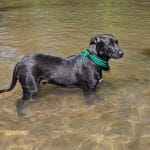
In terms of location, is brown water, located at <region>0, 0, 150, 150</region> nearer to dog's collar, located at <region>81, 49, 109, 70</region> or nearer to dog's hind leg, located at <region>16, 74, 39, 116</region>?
dog's hind leg, located at <region>16, 74, 39, 116</region>

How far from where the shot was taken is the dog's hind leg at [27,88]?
22.3ft

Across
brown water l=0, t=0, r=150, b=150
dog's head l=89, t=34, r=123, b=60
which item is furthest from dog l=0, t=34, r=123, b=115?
brown water l=0, t=0, r=150, b=150

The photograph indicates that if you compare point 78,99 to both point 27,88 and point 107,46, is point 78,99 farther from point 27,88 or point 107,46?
point 107,46

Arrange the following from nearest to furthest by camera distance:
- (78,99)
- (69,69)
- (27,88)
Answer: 1. (27,88)
2. (69,69)
3. (78,99)

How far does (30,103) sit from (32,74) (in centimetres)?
61

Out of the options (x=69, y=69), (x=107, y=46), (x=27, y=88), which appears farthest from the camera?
(x=69, y=69)

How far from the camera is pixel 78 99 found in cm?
733

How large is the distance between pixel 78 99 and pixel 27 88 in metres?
1.04

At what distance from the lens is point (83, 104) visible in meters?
7.14

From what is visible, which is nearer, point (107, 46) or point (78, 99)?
point (107, 46)

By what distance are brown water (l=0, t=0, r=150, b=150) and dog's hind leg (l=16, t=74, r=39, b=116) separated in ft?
0.42

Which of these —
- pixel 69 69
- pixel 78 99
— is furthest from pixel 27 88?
pixel 78 99

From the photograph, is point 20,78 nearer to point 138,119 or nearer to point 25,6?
point 138,119

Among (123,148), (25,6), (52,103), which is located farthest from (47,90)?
(25,6)
